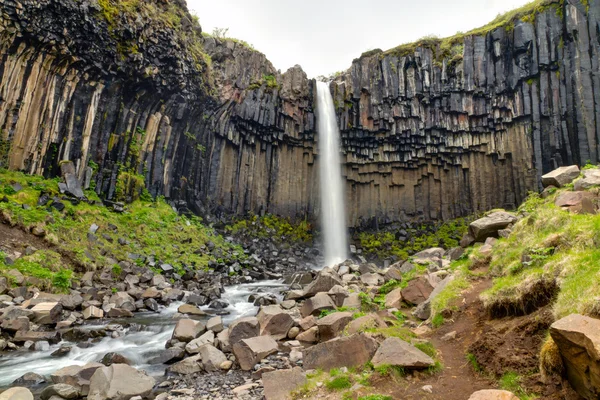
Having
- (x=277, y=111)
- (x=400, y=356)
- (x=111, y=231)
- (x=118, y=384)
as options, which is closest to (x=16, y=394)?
(x=118, y=384)

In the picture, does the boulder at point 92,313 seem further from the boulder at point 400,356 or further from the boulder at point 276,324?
the boulder at point 400,356

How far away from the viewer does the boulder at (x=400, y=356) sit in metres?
5.54

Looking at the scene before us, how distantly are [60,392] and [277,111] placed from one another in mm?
32435

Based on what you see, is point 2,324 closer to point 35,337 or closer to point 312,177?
point 35,337

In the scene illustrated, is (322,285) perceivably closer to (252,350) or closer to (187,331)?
(187,331)

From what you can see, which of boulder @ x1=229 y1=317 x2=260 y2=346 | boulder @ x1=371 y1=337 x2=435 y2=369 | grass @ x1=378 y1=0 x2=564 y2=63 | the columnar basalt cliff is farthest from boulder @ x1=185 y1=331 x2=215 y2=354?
grass @ x1=378 y1=0 x2=564 y2=63

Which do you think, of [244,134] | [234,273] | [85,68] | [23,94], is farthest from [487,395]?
[244,134]

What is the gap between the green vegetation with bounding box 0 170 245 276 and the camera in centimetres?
1697

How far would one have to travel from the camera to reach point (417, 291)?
1056 centimetres

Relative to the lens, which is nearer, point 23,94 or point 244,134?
point 23,94

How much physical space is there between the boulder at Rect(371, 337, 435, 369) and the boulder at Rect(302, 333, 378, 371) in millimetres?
295

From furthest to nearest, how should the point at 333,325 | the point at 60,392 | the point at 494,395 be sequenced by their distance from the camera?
the point at 333,325
the point at 60,392
the point at 494,395

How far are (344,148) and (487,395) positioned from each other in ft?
115

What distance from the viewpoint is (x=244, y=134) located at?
35969 millimetres
